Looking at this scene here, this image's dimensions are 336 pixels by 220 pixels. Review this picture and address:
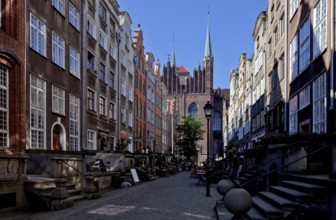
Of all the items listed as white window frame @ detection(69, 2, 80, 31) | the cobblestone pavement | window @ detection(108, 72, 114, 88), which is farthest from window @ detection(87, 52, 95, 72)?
the cobblestone pavement

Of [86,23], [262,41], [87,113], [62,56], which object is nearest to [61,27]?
[62,56]

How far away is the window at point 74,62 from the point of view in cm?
2388

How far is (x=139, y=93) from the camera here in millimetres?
46531

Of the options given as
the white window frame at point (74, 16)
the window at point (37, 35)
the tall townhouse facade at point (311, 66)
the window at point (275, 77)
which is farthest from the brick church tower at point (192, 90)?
the window at point (37, 35)

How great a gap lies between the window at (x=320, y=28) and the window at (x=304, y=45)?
110cm

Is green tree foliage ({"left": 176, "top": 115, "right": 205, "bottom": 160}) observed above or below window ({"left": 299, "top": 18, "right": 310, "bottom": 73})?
below

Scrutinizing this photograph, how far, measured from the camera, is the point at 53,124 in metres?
20.8

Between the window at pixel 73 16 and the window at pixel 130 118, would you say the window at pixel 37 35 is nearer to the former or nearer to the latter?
the window at pixel 73 16

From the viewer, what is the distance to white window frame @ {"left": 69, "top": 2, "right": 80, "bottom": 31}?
24.0 meters

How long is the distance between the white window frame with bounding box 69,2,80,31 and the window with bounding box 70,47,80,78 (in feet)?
5.10

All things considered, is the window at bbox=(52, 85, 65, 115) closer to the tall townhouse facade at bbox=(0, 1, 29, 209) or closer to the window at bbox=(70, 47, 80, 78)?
the window at bbox=(70, 47, 80, 78)

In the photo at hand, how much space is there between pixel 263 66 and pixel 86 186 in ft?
72.5

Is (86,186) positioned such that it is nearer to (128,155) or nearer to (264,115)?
(128,155)

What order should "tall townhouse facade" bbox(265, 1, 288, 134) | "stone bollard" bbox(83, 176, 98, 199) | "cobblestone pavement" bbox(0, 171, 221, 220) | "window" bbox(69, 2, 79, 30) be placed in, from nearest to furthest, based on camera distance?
1. "cobblestone pavement" bbox(0, 171, 221, 220)
2. "stone bollard" bbox(83, 176, 98, 199)
3. "window" bbox(69, 2, 79, 30)
4. "tall townhouse facade" bbox(265, 1, 288, 134)
